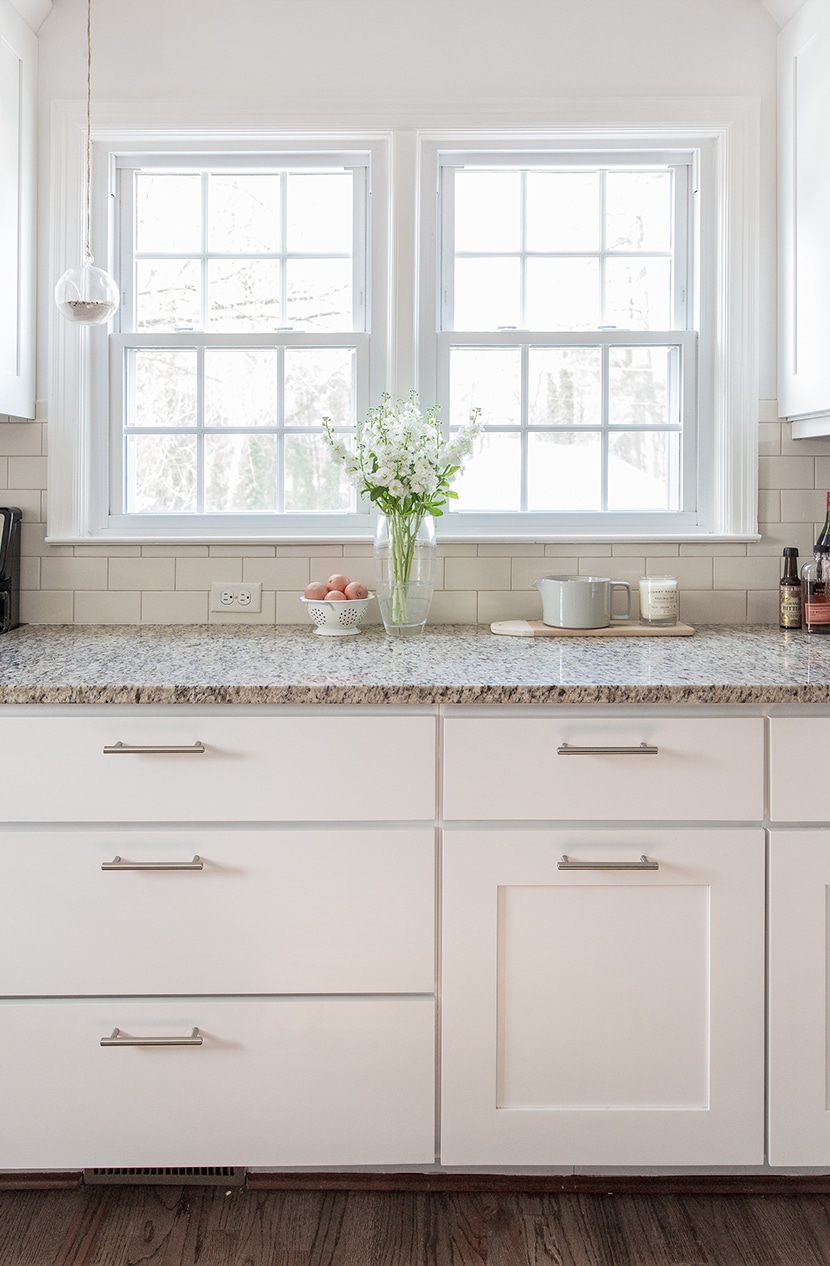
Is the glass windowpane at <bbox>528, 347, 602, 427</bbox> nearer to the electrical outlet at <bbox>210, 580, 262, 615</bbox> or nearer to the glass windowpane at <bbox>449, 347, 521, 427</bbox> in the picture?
the glass windowpane at <bbox>449, 347, 521, 427</bbox>

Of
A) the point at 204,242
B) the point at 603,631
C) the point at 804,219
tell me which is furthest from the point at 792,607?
the point at 204,242

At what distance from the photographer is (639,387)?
2561mm

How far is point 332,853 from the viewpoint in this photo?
1696 mm

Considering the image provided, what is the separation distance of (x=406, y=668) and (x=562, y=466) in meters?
1.00

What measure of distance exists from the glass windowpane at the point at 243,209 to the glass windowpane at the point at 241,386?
0.28 meters

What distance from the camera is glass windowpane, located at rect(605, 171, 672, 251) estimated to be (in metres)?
2.53

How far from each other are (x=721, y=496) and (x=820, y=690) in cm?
96

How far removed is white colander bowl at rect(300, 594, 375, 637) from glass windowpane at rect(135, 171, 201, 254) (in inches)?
42.6

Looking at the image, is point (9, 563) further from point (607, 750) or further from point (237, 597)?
point (607, 750)

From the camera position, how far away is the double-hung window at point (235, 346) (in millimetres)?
2516

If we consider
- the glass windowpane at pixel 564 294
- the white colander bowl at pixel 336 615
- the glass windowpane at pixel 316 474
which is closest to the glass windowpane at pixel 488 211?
the glass windowpane at pixel 564 294

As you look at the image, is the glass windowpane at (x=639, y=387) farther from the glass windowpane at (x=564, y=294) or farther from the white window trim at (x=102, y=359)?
the white window trim at (x=102, y=359)

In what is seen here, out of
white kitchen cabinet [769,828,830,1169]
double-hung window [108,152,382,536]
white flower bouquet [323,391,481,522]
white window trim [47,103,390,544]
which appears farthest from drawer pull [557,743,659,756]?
double-hung window [108,152,382,536]

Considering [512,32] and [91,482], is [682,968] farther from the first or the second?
[512,32]
